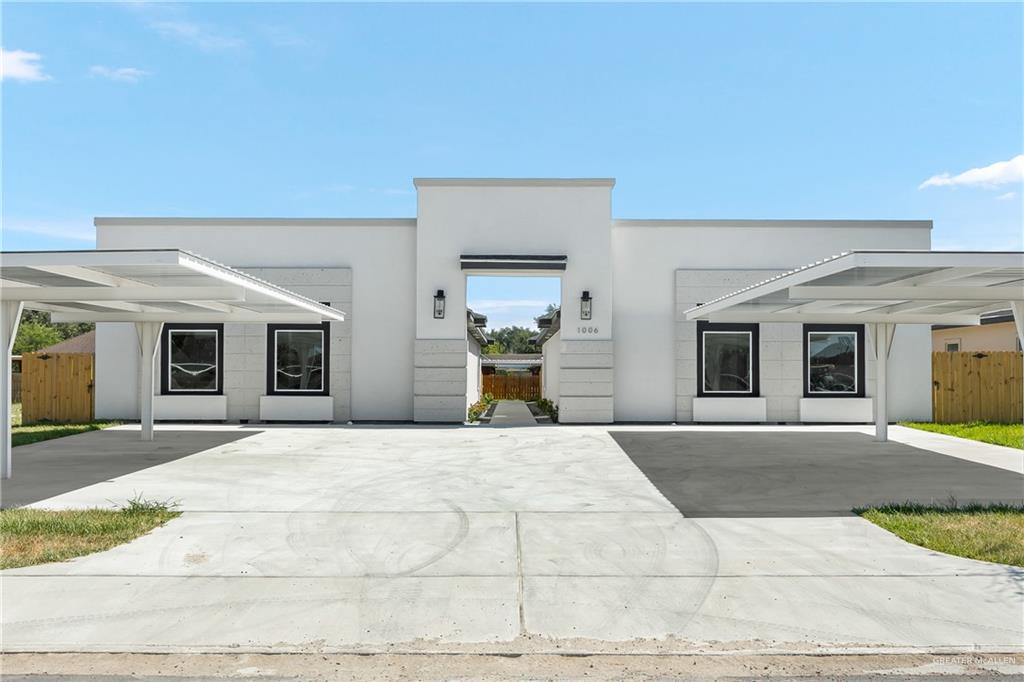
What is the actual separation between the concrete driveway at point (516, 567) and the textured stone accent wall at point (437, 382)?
6579mm

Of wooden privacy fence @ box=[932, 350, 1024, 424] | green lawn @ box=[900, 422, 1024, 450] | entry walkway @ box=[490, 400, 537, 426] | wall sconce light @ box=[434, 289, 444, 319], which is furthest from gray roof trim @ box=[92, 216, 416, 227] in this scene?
wooden privacy fence @ box=[932, 350, 1024, 424]

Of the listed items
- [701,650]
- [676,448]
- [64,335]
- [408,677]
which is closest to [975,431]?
[676,448]

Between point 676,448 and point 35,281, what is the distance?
37.0ft

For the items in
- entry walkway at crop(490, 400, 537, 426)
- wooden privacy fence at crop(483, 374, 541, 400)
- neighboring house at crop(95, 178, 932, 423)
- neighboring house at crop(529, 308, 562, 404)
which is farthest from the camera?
wooden privacy fence at crop(483, 374, 541, 400)

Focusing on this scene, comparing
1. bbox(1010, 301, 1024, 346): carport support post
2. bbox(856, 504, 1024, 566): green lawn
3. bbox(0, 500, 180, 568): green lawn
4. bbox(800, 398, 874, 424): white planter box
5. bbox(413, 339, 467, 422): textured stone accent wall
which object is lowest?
bbox(856, 504, 1024, 566): green lawn

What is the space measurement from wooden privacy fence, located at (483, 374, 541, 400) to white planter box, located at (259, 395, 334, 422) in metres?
15.9

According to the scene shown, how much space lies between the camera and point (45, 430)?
1582 centimetres

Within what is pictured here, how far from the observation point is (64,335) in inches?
2083

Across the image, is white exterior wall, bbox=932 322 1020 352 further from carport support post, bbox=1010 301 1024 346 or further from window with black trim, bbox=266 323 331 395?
window with black trim, bbox=266 323 331 395

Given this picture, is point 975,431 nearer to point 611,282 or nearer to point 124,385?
point 611,282

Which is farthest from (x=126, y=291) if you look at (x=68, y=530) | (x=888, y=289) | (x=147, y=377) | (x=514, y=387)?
(x=514, y=387)

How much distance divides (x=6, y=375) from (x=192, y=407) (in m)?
8.33

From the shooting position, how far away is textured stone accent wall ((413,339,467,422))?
17.4m

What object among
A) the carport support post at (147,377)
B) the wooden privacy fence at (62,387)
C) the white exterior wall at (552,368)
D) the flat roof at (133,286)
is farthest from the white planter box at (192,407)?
the white exterior wall at (552,368)
